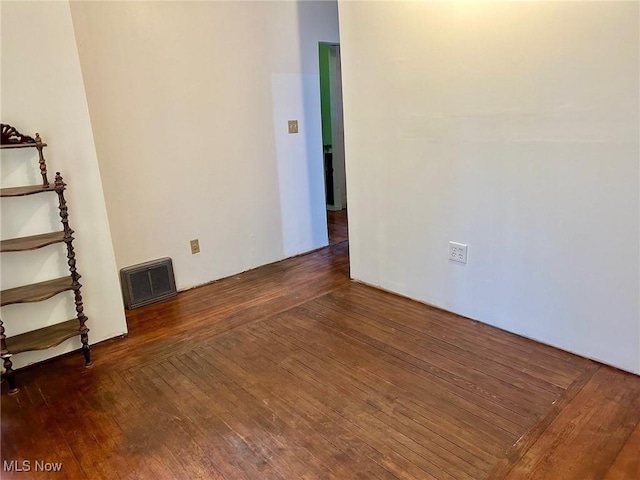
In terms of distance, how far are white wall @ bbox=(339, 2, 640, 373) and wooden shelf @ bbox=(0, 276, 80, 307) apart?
189 centimetres

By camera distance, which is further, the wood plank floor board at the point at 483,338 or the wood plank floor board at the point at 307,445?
the wood plank floor board at the point at 483,338

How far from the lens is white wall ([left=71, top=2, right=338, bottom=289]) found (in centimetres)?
289

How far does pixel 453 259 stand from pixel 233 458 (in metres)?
1.68

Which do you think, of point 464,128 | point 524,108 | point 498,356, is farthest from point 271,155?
point 498,356

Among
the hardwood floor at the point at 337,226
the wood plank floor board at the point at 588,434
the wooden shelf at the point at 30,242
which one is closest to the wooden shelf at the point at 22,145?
the wooden shelf at the point at 30,242

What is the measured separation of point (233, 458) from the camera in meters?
1.74

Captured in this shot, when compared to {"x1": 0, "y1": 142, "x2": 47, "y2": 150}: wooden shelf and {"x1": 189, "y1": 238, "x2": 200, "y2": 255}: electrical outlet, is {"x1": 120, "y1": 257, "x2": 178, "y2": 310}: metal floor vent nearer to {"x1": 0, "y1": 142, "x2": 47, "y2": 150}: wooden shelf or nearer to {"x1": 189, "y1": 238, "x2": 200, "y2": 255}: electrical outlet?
{"x1": 189, "y1": 238, "x2": 200, "y2": 255}: electrical outlet

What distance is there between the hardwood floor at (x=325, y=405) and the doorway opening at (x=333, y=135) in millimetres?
2285

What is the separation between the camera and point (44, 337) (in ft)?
7.66

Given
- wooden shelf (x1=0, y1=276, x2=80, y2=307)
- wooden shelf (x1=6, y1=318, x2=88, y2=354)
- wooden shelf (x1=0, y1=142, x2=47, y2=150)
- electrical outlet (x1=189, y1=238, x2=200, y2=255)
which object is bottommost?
wooden shelf (x1=6, y1=318, x2=88, y2=354)

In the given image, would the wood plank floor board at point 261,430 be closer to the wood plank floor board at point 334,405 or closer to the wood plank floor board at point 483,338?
the wood plank floor board at point 334,405

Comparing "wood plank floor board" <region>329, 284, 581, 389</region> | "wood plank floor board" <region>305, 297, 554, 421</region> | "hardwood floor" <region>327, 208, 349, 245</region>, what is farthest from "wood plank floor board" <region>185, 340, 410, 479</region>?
"hardwood floor" <region>327, 208, 349, 245</region>

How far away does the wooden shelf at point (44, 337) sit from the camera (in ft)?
7.36

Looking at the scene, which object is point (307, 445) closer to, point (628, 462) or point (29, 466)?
point (29, 466)
